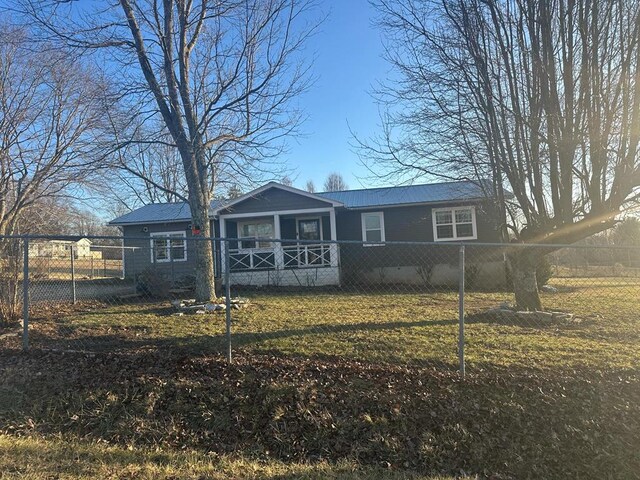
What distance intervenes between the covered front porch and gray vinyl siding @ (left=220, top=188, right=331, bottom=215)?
0.21 metres

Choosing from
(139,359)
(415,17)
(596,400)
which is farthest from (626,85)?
(139,359)

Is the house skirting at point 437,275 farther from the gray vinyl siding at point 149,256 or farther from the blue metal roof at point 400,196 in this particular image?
the gray vinyl siding at point 149,256

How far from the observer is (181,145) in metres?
9.55

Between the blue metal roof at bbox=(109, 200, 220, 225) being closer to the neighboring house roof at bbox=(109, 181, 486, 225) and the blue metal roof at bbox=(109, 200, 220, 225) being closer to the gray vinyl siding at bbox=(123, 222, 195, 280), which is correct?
the neighboring house roof at bbox=(109, 181, 486, 225)


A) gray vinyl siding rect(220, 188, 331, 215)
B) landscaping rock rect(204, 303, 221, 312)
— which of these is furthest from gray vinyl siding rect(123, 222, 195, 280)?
landscaping rock rect(204, 303, 221, 312)

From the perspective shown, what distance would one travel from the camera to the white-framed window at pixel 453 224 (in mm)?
16156

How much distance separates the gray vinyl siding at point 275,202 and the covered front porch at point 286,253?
214 millimetres

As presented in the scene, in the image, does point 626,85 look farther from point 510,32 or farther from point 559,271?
point 559,271

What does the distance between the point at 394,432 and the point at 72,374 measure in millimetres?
3782

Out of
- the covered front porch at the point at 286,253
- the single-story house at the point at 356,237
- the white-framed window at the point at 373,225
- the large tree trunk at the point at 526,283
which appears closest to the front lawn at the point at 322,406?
the large tree trunk at the point at 526,283

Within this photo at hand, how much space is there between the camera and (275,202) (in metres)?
16.4

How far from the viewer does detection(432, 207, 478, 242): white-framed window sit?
1616 centimetres

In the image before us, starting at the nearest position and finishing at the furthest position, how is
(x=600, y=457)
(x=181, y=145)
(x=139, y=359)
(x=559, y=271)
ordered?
(x=600, y=457) < (x=139, y=359) < (x=181, y=145) < (x=559, y=271)

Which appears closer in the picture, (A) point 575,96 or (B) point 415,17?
(A) point 575,96
